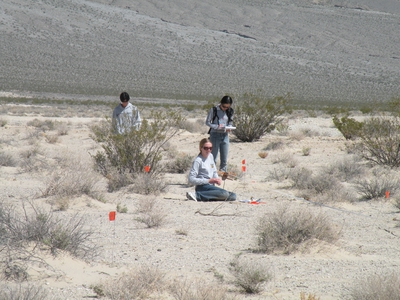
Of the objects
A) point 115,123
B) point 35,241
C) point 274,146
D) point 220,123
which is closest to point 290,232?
point 35,241

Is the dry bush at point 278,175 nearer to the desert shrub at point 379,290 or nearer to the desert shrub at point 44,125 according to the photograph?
the desert shrub at point 379,290

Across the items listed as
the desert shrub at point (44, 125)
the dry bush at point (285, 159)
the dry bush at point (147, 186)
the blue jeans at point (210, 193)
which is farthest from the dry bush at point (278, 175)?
the desert shrub at point (44, 125)

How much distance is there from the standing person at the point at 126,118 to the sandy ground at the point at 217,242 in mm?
1150

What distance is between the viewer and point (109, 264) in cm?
610

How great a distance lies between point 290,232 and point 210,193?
274 centimetres

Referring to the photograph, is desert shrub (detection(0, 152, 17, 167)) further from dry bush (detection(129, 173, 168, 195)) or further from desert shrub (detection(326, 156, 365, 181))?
desert shrub (detection(326, 156, 365, 181))

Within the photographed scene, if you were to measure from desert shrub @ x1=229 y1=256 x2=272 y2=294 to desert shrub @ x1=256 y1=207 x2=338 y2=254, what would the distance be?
0.87 m

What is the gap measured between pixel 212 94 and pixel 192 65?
13229 mm

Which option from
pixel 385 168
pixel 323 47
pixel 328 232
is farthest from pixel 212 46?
pixel 328 232

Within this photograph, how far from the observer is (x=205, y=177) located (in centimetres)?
958

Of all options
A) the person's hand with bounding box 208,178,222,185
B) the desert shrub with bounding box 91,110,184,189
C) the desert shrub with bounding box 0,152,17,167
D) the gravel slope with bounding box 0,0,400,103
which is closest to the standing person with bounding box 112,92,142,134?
the desert shrub with bounding box 91,110,184,189

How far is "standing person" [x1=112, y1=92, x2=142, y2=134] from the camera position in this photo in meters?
11.4

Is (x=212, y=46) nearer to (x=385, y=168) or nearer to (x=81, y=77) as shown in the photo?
(x=81, y=77)

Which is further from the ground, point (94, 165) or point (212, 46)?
point (212, 46)
